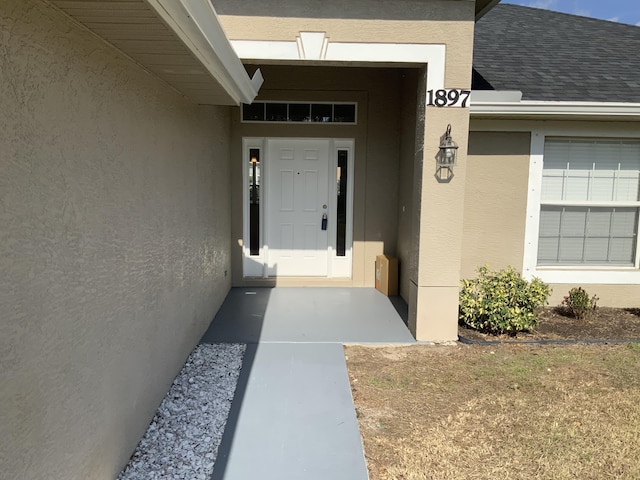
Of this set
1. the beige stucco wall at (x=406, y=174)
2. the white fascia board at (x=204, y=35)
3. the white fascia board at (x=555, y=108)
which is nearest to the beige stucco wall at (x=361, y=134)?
the beige stucco wall at (x=406, y=174)

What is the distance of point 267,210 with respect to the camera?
7809mm

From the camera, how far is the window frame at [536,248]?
659 centimetres

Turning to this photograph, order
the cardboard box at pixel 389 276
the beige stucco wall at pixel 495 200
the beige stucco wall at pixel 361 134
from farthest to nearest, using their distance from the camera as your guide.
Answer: the beige stucco wall at pixel 361 134, the cardboard box at pixel 389 276, the beige stucco wall at pixel 495 200

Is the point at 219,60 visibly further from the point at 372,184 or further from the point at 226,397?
the point at 372,184

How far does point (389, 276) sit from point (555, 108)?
10.7 ft

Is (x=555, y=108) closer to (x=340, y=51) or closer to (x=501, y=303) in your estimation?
(x=501, y=303)

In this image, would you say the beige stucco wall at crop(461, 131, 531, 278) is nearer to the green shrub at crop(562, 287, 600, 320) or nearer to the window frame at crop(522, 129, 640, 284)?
the window frame at crop(522, 129, 640, 284)

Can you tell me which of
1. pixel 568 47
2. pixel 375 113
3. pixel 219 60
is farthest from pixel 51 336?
pixel 568 47

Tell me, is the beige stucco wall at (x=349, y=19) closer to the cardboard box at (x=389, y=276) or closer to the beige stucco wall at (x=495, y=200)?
the beige stucco wall at (x=495, y=200)

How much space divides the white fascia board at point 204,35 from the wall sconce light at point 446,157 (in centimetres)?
224

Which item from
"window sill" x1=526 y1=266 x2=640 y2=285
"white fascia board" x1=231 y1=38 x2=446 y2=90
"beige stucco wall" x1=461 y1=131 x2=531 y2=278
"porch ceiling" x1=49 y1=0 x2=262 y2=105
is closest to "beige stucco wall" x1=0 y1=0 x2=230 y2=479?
"porch ceiling" x1=49 y1=0 x2=262 y2=105

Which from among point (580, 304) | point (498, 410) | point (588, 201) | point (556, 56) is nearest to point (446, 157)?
point (498, 410)

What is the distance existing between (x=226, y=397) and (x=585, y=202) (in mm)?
5721

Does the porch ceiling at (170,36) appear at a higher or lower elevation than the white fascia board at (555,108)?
lower
